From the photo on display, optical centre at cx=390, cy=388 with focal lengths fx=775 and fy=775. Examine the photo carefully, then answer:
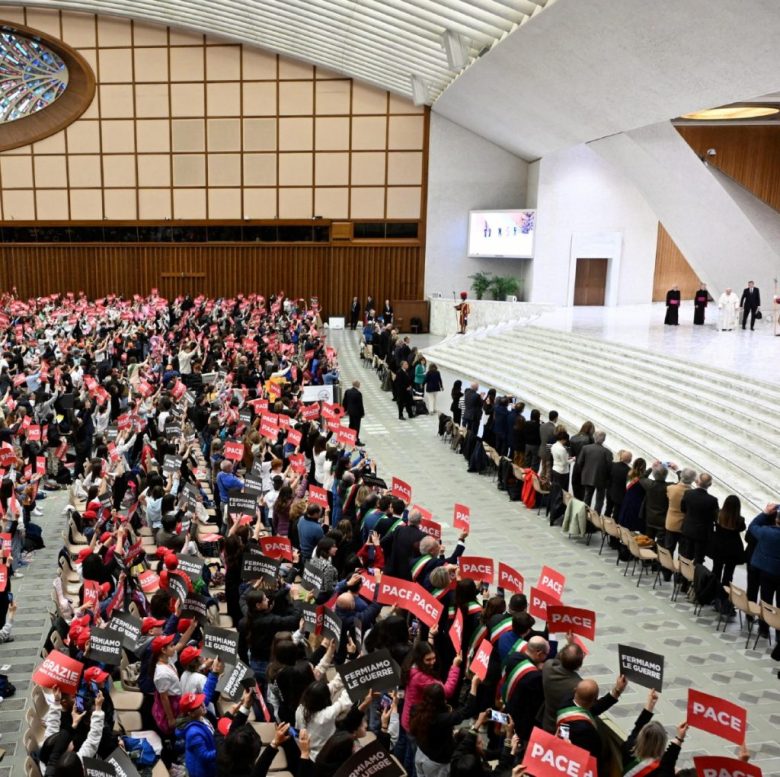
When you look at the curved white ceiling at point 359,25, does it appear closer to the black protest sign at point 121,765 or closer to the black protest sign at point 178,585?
the black protest sign at point 178,585

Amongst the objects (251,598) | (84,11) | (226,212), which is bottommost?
(251,598)

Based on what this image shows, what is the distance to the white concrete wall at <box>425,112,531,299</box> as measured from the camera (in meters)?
29.8

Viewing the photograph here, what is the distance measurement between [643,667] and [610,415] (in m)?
9.58

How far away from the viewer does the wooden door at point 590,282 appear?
94.1 ft

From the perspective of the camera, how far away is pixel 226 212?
3120cm

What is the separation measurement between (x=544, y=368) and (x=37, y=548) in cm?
1200

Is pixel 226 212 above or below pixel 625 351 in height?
above

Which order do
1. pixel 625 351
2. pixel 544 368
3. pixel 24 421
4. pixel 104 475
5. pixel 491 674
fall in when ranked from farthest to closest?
pixel 544 368 → pixel 625 351 → pixel 24 421 → pixel 104 475 → pixel 491 674

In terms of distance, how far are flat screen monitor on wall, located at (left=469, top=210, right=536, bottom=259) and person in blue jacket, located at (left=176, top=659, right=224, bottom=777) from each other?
25.4m

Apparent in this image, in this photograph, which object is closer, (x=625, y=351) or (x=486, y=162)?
(x=625, y=351)

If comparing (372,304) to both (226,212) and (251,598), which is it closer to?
(226,212)

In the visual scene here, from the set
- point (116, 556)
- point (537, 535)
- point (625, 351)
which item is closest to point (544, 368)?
point (625, 351)

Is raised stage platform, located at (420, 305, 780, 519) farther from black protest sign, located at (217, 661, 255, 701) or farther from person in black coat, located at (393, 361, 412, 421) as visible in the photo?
black protest sign, located at (217, 661, 255, 701)

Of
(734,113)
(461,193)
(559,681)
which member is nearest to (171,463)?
(559,681)
